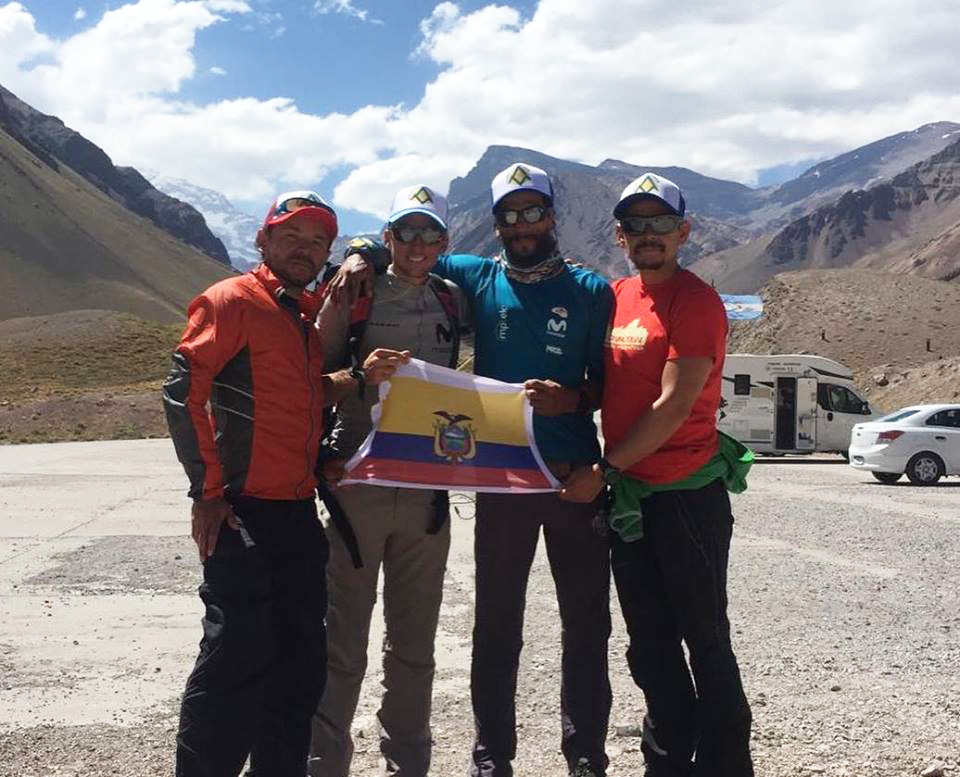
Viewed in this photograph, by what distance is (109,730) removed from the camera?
487cm

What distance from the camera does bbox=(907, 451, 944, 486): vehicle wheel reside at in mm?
19156

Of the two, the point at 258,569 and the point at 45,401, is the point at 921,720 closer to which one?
the point at 258,569

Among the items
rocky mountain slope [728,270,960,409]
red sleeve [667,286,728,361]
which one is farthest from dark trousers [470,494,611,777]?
rocky mountain slope [728,270,960,409]

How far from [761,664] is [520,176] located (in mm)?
3906

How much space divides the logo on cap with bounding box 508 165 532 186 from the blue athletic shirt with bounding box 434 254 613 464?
1.35 feet

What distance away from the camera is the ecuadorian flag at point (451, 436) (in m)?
3.99

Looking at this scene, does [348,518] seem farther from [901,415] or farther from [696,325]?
[901,415]

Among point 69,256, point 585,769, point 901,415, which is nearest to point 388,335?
point 585,769

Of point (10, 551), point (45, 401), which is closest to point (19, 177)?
point (45, 401)

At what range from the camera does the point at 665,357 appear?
3.88m

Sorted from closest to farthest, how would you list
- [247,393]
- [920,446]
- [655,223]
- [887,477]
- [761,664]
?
[247,393] < [655,223] < [761,664] < [920,446] < [887,477]

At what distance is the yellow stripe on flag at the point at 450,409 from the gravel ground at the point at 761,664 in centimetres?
166

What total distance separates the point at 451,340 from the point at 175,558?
270 inches

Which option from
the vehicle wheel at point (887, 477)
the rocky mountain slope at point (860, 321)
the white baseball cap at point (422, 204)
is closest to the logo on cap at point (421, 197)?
the white baseball cap at point (422, 204)
